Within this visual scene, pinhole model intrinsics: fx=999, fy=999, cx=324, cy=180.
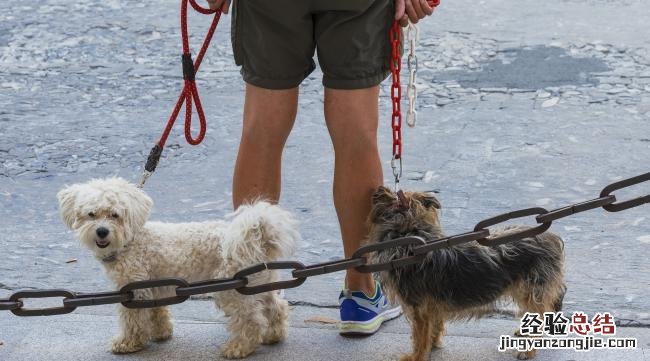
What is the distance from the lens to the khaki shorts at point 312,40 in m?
3.44

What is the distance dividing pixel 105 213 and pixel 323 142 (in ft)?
7.69

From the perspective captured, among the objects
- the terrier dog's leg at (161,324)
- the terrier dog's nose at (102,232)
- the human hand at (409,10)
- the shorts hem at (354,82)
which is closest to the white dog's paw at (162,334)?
the terrier dog's leg at (161,324)

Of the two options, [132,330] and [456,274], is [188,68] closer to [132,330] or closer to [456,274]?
[132,330]

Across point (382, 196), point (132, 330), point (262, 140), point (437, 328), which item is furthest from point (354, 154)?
point (132, 330)

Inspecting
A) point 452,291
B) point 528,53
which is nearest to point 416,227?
point 452,291

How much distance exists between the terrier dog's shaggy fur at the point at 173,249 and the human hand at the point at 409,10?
2.60 feet

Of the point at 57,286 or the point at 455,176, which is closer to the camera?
the point at 57,286

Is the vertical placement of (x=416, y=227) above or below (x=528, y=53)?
below

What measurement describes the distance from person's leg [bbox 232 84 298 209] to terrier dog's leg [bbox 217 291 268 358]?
39 centimetres

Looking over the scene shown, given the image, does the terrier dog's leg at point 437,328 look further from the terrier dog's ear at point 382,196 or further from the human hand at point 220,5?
the human hand at point 220,5

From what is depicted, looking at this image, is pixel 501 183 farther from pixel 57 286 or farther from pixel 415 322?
pixel 57 286

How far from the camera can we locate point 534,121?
18.9 feet

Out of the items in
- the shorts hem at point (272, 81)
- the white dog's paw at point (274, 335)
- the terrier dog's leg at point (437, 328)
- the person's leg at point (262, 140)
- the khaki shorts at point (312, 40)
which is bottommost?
the white dog's paw at point (274, 335)

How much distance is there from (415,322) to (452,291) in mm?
184
